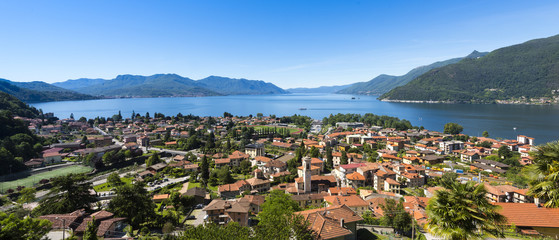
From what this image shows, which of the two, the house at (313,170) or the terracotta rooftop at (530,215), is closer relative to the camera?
the terracotta rooftop at (530,215)

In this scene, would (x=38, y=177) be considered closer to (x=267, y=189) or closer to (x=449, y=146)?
(x=267, y=189)

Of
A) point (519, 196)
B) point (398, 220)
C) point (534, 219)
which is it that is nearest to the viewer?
point (534, 219)

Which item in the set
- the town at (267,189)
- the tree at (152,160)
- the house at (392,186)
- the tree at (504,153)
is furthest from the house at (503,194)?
the tree at (152,160)

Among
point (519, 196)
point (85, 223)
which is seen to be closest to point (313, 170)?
point (519, 196)

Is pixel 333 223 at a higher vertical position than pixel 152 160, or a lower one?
higher

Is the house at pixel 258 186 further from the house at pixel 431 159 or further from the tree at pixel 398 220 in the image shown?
the house at pixel 431 159
